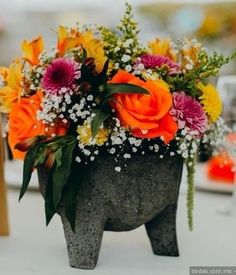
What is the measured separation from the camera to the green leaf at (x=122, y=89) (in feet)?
2.39

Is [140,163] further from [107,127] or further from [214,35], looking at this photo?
[214,35]

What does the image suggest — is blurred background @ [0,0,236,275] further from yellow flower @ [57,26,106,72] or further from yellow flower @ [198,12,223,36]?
yellow flower @ [57,26,106,72]

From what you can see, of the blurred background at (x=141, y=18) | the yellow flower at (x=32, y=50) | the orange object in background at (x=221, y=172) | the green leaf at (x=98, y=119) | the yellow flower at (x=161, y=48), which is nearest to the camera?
the green leaf at (x=98, y=119)

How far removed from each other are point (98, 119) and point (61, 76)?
8 cm

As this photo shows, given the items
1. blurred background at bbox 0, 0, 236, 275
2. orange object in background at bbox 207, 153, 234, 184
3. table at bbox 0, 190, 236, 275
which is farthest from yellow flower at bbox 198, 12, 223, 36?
table at bbox 0, 190, 236, 275

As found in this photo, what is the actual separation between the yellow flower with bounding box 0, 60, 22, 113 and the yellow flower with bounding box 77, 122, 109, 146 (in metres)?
0.12

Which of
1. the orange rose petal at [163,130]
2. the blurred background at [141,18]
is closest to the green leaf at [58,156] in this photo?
the orange rose petal at [163,130]

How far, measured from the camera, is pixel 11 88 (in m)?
0.82

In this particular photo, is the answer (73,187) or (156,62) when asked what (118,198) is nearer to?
(73,187)

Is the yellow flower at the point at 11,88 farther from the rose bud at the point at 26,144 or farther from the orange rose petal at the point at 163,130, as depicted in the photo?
the orange rose petal at the point at 163,130

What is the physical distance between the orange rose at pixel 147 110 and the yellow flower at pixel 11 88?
0.15m

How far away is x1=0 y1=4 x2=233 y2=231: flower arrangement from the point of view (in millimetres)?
744

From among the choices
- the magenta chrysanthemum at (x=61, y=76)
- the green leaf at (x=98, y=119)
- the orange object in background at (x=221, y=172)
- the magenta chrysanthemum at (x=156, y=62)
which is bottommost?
the orange object in background at (x=221, y=172)

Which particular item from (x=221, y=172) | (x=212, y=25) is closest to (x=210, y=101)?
(x=221, y=172)
